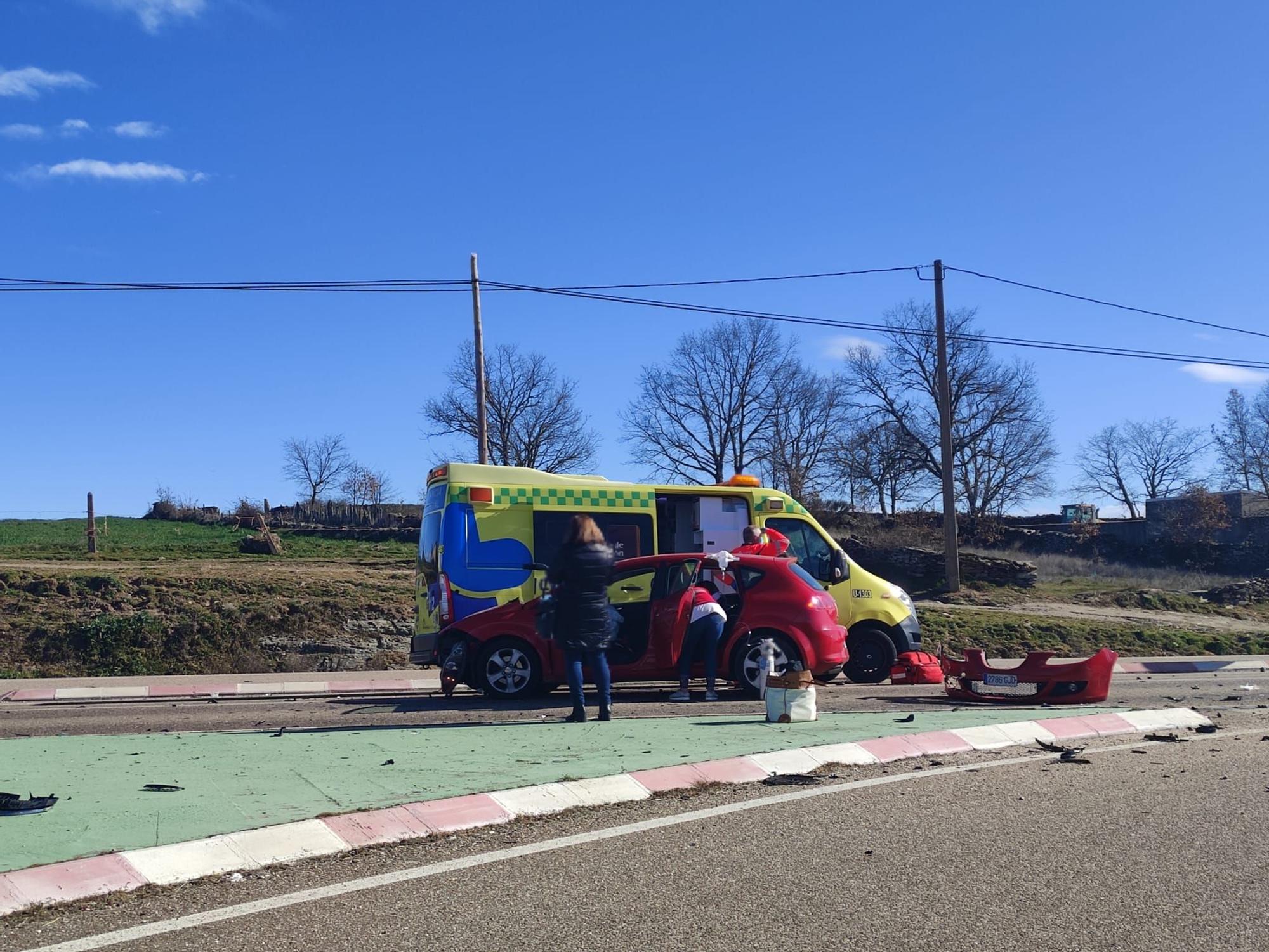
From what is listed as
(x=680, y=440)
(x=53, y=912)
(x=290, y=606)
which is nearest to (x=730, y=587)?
(x=53, y=912)

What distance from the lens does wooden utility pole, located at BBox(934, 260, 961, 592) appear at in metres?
27.0

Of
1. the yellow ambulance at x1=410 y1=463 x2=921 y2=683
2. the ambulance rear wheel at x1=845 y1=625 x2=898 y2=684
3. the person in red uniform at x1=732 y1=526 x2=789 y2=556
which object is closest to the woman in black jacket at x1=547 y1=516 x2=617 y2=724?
the yellow ambulance at x1=410 y1=463 x2=921 y2=683

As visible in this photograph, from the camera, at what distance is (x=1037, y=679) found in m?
11.3

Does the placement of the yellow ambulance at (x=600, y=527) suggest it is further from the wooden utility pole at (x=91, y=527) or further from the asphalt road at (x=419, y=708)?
the wooden utility pole at (x=91, y=527)

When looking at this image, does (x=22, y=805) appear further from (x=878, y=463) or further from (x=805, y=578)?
(x=878, y=463)

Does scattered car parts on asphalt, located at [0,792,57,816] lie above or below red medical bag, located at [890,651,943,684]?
above

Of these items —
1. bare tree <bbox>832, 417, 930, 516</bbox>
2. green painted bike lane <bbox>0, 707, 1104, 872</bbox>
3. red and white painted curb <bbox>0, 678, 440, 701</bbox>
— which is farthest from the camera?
bare tree <bbox>832, 417, 930, 516</bbox>

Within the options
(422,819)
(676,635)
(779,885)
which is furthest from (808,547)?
(779,885)

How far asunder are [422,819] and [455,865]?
0.65m

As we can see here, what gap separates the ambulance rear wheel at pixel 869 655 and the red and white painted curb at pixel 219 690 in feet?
17.8

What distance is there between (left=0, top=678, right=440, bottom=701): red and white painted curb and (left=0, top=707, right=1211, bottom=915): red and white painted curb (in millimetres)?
8388

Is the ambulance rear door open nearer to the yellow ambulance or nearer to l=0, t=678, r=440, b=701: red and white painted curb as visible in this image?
the yellow ambulance

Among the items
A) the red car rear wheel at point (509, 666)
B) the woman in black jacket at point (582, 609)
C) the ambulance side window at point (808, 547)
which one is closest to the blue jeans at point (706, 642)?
the red car rear wheel at point (509, 666)

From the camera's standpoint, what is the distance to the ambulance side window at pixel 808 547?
15.3 m
